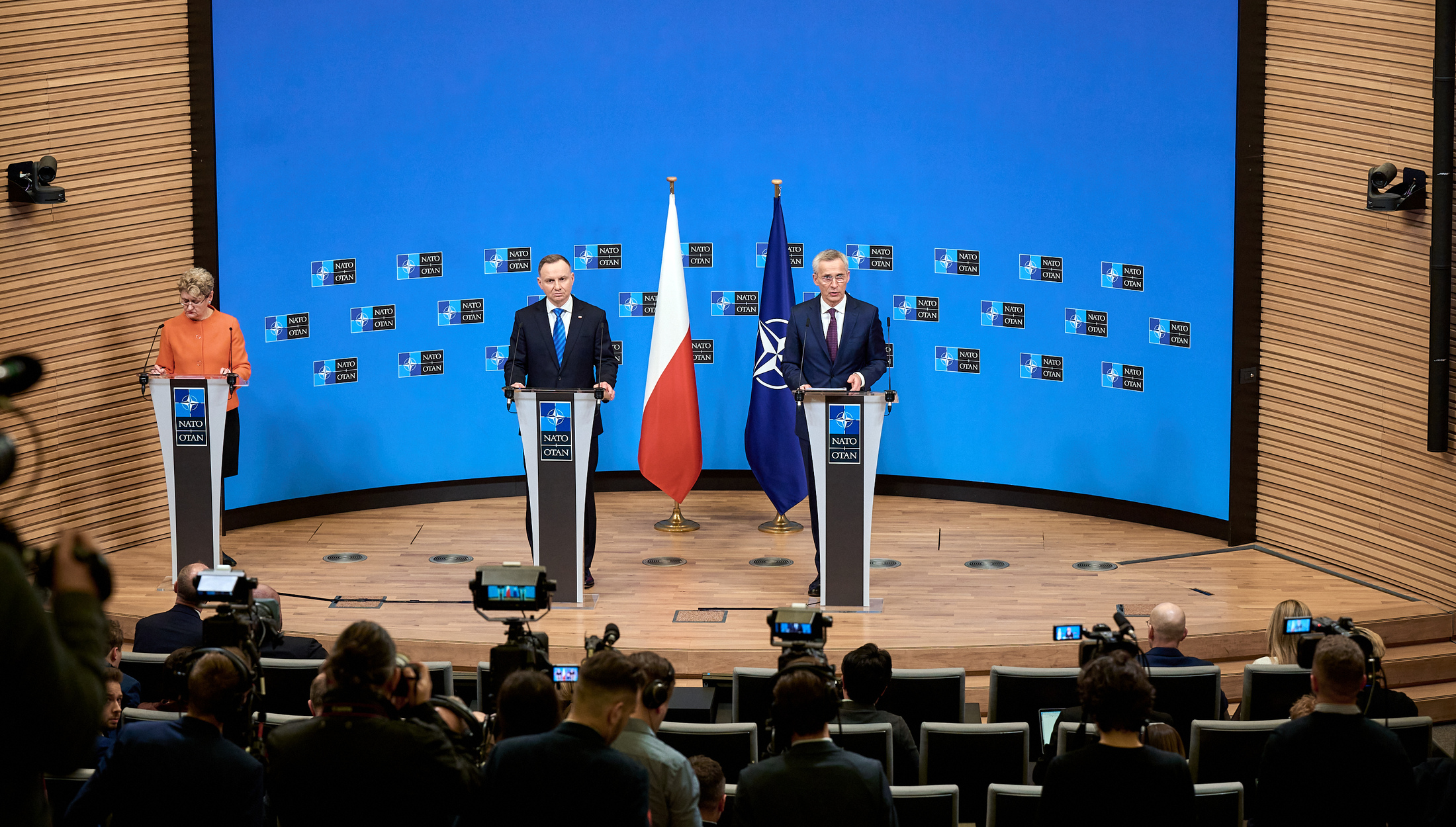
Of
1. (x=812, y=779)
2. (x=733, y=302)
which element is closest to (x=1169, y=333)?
(x=733, y=302)

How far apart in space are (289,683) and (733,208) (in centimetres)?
569

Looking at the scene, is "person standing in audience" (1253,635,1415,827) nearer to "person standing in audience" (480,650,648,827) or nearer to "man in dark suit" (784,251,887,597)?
"person standing in audience" (480,650,648,827)

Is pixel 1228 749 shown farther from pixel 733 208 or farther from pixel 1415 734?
pixel 733 208

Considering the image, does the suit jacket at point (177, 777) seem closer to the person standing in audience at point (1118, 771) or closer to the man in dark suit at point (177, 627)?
the person standing in audience at point (1118, 771)

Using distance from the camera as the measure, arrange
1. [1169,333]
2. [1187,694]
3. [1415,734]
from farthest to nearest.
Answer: [1169,333], [1187,694], [1415,734]

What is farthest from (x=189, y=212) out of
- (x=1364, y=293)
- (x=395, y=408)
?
(x=1364, y=293)

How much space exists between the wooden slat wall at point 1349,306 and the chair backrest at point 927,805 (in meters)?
→ 4.90

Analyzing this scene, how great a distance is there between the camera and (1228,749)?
15.4 feet

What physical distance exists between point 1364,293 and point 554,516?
4.61 meters

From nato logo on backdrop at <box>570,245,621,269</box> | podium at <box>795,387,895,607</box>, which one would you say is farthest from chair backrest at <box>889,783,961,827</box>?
nato logo on backdrop at <box>570,245,621,269</box>

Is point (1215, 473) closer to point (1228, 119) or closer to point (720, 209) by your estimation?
point (1228, 119)

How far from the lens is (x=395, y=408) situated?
9.84m

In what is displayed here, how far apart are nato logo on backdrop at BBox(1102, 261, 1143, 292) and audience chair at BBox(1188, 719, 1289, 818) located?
4938 millimetres

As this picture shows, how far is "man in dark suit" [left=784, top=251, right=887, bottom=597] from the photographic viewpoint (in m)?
7.79
